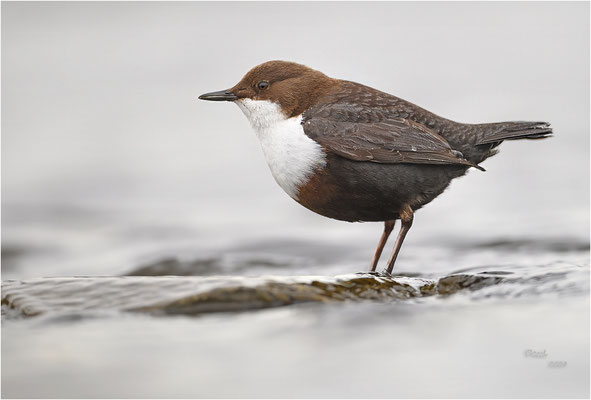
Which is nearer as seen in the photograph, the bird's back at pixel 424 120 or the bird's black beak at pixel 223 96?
the bird's back at pixel 424 120

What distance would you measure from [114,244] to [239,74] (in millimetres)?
4573

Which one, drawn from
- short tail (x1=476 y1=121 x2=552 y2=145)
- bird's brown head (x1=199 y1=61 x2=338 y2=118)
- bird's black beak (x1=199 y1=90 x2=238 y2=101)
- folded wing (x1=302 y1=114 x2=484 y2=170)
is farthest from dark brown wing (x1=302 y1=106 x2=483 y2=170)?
bird's black beak (x1=199 y1=90 x2=238 y2=101)

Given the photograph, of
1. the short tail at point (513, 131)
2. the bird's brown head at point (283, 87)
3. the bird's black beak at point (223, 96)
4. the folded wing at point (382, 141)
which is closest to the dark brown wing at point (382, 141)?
the folded wing at point (382, 141)

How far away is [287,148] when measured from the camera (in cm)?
557

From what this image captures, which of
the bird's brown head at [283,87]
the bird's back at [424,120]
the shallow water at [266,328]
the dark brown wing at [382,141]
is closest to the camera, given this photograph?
the shallow water at [266,328]

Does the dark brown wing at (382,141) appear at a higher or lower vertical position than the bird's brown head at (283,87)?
lower

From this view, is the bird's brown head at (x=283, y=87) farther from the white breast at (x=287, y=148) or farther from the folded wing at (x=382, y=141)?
the folded wing at (x=382, y=141)

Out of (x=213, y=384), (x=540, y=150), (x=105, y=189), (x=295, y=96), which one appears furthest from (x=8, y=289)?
(x=540, y=150)

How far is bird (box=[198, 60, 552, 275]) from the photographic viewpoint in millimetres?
5508

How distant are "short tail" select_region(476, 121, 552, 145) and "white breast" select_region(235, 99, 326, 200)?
118 centimetres

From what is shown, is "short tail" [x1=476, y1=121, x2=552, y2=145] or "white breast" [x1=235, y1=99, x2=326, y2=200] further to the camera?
"short tail" [x1=476, y1=121, x2=552, y2=145]

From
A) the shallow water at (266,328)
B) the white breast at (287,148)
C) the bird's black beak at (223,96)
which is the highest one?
the bird's black beak at (223,96)

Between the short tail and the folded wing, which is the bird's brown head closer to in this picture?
the folded wing

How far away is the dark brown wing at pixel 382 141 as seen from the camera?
216 inches
